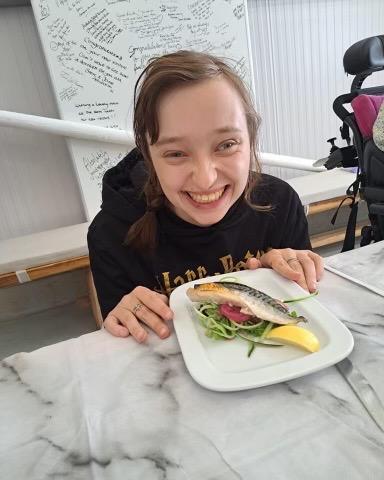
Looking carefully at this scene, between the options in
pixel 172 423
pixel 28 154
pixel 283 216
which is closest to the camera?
pixel 172 423

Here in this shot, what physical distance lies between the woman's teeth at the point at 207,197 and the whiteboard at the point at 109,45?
5.37 ft

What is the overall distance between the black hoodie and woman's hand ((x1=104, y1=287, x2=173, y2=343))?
0.96 feet

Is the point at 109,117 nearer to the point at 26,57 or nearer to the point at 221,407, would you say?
the point at 26,57

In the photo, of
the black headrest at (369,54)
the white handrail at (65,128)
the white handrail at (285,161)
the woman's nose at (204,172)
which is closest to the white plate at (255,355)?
the woman's nose at (204,172)

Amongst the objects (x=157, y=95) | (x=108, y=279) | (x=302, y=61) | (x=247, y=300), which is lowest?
(x=108, y=279)

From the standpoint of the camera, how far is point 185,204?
824mm

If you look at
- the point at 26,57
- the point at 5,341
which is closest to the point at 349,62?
the point at 26,57

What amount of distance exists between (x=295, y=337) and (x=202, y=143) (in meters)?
0.41

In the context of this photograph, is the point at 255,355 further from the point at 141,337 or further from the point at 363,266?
the point at 363,266

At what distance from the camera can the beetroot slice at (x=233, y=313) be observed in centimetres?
58

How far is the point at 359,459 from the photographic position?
0.35 meters

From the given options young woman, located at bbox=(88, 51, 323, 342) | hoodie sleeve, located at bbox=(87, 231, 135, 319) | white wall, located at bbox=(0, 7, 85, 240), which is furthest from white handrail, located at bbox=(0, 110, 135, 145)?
hoodie sleeve, located at bbox=(87, 231, 135, 319)

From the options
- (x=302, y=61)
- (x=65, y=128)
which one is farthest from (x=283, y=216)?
(x=302, y=61)

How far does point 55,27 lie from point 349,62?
1.64 m
